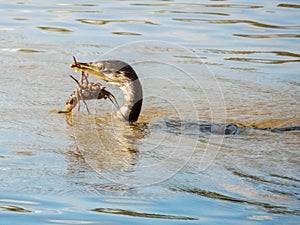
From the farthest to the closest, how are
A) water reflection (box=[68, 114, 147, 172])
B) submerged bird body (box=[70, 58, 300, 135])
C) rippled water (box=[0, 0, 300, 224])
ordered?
submerged bird body (box=[70, 58, 300, 135]), water reflection (box=[68, 114, 147, 172]), rippled water (box=[0, 0, 300, 224])

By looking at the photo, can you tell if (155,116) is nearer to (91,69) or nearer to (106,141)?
(91,69)

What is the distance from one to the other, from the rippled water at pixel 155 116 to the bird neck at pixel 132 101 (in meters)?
0.15

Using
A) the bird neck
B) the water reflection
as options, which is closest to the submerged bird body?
the bird neck

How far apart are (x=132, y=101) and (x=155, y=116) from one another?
0.29 m

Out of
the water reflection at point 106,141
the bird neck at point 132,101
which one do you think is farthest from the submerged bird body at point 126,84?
Result: the water reflection at point 106,141

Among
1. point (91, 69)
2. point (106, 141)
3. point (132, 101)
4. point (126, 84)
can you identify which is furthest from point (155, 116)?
point (106, 141)

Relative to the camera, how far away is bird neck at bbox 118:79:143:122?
7.02 m

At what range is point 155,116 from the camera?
7.22 metres

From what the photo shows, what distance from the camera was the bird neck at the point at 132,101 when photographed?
23.0ft

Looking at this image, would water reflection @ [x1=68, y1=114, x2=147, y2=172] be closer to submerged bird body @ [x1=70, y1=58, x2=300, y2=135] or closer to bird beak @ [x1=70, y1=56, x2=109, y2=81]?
submerged bird body @ [x1=70, y1=58, x2=300, y2=135]

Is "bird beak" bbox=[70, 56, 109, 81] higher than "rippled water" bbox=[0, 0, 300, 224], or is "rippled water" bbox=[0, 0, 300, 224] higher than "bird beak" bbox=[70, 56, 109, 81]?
"bird beak" bbox=[70, 56, 109, 81]

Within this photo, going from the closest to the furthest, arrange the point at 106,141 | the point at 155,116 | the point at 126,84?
the point at 106,141, the point at 126,84, the point at 155,116

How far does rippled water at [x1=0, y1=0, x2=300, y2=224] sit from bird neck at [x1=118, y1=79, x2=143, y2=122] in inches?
6.1

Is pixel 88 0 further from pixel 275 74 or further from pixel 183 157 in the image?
pixel 183 157
